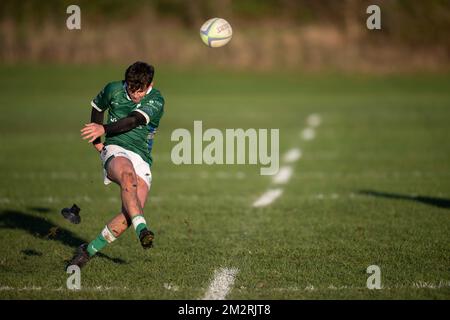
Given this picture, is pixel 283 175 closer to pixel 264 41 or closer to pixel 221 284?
pixel 221 284

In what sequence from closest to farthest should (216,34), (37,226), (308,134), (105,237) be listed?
1. (105,237)
2. (216,34)
3. (37,226)
4. (308,134)

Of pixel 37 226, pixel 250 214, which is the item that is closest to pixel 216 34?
pixel 250 214

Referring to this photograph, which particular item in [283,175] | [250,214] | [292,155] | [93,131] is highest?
[93,131]

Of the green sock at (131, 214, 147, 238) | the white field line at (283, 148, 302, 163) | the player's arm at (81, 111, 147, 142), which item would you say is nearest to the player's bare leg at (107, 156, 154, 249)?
the green sock at (131, 214, 147, 238)

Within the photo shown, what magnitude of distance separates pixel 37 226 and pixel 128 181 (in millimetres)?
2936

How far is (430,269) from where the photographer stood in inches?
268

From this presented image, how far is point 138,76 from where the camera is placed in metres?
6.74

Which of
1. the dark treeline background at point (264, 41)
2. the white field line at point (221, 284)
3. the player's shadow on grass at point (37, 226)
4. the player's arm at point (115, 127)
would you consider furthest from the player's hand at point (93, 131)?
the dark treeline background at point (264, 41)

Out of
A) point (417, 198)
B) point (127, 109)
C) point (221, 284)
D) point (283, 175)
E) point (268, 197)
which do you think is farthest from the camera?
point (283, 175)

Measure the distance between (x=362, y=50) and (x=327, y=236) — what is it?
3045 centimetres

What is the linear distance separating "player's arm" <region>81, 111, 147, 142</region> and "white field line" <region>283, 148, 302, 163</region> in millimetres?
8811

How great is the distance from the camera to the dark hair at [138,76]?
672 cm

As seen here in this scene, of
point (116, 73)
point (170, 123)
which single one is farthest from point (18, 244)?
point (116, 73)

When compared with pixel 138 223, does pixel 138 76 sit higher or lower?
higher
